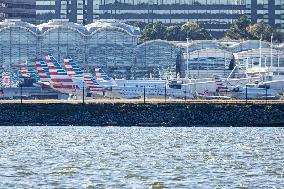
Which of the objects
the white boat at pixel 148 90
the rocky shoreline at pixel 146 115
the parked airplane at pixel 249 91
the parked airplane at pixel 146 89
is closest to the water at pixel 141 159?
the rocky shoreline at pixel 146 115

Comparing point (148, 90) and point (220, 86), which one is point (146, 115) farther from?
point (220, 86)

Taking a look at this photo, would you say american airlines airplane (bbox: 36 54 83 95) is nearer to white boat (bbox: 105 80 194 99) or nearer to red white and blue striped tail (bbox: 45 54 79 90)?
red white and blue striped tail (bbox: 45 54 79 90)

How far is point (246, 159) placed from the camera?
60000 millimetres

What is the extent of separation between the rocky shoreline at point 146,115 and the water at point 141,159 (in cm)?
1506

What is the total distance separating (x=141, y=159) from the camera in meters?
59.6

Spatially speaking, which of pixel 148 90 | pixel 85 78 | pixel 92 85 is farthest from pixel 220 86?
pixel 85 78

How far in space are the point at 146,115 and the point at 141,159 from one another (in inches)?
1877

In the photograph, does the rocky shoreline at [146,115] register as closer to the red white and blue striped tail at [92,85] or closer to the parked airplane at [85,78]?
the parked airplane at [85,78]

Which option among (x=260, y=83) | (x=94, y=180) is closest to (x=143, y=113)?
(x=94, y=180)

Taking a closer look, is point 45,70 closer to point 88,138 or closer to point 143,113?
point 143,113

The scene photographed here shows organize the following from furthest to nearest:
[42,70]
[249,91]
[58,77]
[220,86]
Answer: [42,70], [220,86], [58,77], [249,91]

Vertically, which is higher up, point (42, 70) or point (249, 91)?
point (42, 70)

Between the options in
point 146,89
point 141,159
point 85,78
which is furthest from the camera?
point 85,78

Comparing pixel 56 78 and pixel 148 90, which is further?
pixel 56 78
